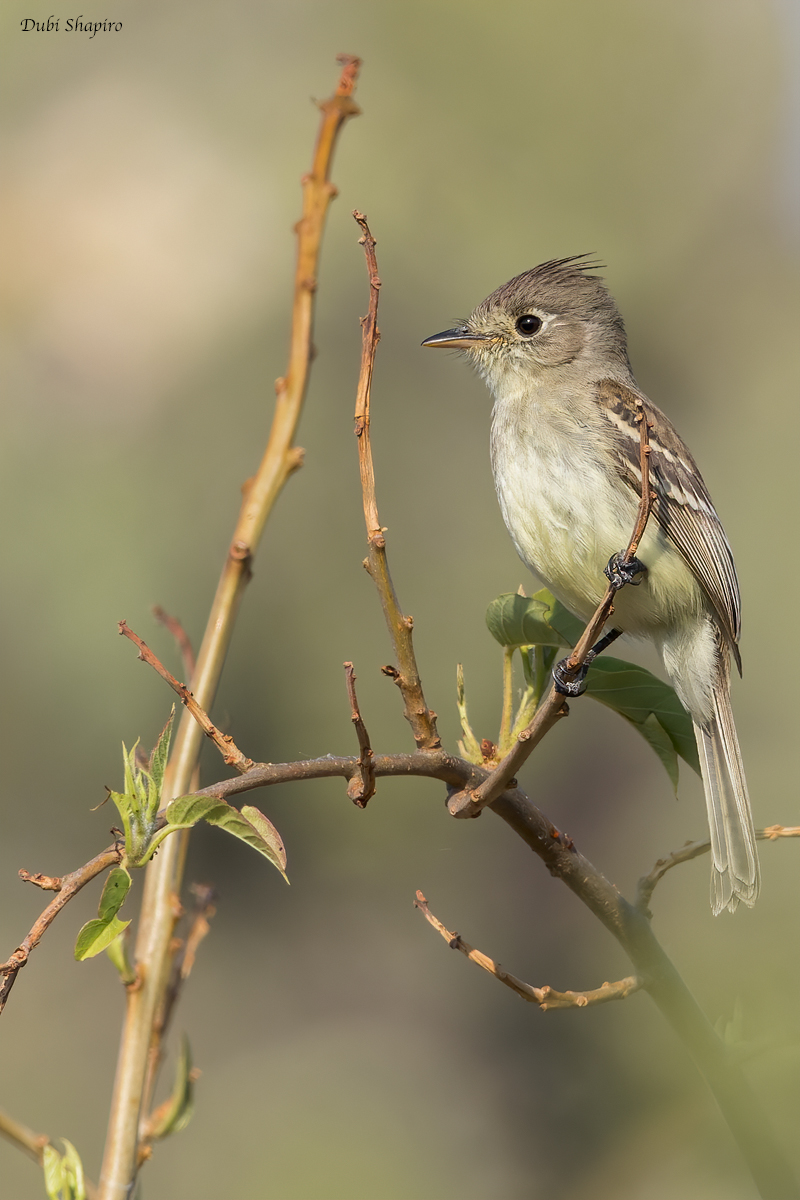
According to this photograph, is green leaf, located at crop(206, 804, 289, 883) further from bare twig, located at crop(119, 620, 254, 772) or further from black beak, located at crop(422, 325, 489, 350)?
black beak, located at crop(422, 325, 489, 350)

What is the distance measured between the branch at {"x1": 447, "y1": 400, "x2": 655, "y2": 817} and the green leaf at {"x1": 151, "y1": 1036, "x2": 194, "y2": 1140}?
45cm

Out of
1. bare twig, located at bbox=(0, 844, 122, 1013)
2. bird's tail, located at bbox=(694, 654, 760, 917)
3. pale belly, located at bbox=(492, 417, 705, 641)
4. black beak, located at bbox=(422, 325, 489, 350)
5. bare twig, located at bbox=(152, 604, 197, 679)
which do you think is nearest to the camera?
bare twig, located at bbox=(0, 844, 122, 1013)

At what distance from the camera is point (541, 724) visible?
47.3 inches

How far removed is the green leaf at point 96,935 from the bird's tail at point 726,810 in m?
1.13

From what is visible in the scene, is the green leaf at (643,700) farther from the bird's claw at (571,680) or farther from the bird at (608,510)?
the bird at (608,510)

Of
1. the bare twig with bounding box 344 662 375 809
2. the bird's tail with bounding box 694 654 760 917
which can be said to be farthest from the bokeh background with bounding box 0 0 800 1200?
the bare twig with bounding box 344 662 375 809

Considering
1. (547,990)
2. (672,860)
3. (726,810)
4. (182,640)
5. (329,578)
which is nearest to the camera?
(547,990)

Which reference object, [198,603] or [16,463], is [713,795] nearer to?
[198,603]

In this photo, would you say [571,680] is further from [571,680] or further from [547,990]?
[547,990]

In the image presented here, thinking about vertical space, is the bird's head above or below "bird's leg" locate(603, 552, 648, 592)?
above

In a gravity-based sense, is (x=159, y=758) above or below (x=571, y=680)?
below

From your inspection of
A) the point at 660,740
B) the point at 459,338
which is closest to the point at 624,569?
the point at 660,740

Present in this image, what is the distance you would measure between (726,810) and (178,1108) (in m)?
1.42

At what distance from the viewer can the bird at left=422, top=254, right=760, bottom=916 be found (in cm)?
236
